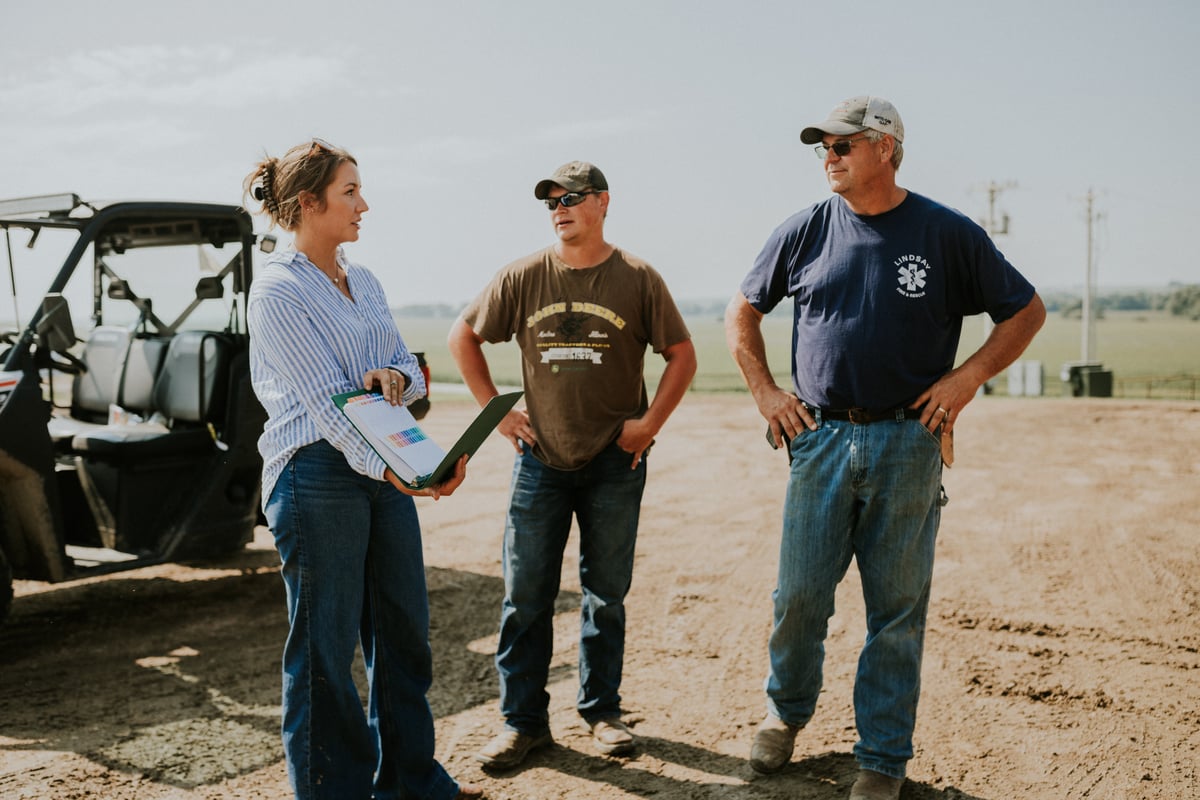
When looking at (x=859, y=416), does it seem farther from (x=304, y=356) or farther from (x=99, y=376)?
(x=99, y=376)

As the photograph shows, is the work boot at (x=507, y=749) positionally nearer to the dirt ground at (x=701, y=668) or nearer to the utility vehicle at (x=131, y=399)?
the dirt ground at (x=701, y=668)

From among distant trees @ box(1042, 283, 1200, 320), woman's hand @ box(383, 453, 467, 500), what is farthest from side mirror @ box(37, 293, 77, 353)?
distant trees @ box(1042, 283, 1200, 320)

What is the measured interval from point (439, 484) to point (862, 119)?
1.75 metres

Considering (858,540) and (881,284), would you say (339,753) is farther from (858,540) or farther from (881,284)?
(881,284)

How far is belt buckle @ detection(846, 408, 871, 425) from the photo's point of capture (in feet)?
11.0

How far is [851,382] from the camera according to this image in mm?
3354

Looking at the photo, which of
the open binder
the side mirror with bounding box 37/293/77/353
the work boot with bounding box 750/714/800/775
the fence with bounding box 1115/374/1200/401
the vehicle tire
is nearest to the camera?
the open binder

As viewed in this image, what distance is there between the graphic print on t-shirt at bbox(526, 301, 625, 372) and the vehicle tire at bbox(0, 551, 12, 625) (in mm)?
2782

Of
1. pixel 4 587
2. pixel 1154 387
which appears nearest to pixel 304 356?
pixel 4 587

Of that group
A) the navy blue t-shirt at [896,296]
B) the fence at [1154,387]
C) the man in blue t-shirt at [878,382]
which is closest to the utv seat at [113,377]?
the man in blue t-shirt at [878,382]

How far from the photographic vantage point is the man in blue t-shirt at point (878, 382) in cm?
329

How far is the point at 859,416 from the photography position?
338 cm

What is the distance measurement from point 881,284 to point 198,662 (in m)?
3.65

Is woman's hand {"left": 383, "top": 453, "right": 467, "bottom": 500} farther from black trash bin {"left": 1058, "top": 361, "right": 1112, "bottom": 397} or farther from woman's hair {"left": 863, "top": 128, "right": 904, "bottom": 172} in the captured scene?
black trash bin {"left": 1058, "top": 361, "right": 1112, "bottom": 397}
